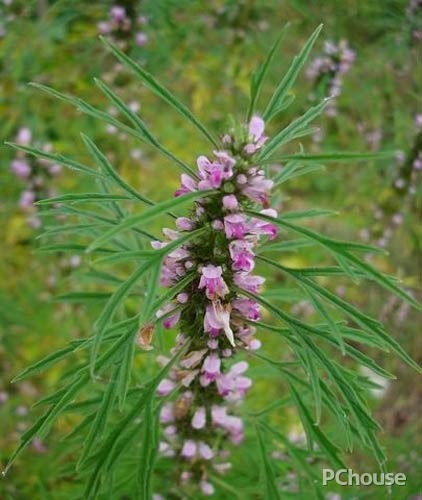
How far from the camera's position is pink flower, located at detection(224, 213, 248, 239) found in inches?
45.9

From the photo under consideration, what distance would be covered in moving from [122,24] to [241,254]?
2029 mm

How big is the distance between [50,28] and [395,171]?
180cm

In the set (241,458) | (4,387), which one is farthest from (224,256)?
(4,387)

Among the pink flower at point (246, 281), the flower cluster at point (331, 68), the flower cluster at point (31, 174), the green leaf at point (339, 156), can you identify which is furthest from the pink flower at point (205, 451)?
the flower cluster at point (331, 68)

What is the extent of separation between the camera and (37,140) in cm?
295

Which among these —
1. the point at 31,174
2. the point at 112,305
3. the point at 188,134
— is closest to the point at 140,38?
the point at 31,174

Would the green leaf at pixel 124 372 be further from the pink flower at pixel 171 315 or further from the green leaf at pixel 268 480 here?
the green leaf at pixel 268 480

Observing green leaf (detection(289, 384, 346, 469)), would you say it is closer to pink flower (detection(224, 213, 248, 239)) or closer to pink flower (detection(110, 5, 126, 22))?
pink flower (detection(224, 213, 248, 239))

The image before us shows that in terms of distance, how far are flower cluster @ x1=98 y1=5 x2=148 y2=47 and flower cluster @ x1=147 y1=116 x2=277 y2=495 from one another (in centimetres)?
187

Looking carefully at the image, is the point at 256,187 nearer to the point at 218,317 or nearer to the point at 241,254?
the point at 241,254

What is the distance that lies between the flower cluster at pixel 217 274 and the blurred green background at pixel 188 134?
67cm

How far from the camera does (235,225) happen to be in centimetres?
119

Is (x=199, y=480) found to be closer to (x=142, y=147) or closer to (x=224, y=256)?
(x=224, y=256)

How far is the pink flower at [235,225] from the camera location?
1.17 metres
